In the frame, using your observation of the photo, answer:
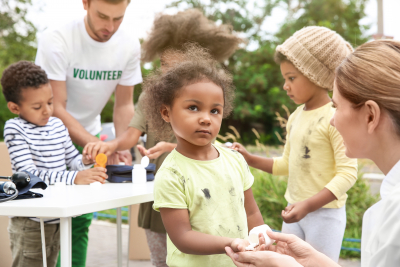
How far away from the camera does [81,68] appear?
3.15 metres

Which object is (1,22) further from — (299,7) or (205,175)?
(205,175)

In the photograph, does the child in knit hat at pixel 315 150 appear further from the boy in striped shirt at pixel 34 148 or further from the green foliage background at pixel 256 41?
the green foliage background at pixel 256 41

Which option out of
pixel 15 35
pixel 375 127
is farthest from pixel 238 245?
pixel 15 35

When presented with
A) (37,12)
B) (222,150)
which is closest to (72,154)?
(222,150)

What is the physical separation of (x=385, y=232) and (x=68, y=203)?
1.31 metres

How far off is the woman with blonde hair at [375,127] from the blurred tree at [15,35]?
649 inches

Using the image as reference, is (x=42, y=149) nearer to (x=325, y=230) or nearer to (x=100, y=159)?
(x=100, y=159)

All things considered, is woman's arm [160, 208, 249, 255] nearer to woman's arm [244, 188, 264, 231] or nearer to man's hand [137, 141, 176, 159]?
woman's arm [244, 188, 264, 231]

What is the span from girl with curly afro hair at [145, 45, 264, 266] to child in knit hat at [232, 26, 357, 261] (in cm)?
58

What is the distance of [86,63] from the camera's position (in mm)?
3160

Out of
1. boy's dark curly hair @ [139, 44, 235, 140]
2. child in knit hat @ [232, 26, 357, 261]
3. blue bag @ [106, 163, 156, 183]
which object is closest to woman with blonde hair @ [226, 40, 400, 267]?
boy's dark curly hair @ [139, 44, 235, 140]

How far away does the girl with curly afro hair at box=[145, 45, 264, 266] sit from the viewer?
A: 5.32ft

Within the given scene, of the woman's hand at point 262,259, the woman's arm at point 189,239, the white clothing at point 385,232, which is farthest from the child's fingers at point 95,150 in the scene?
the white clothing at point 385,232

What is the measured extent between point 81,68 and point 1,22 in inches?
581
